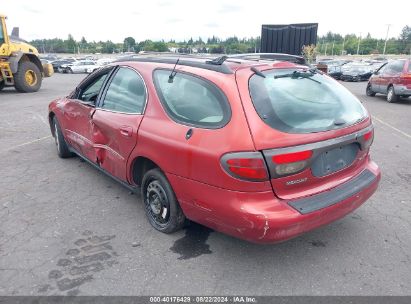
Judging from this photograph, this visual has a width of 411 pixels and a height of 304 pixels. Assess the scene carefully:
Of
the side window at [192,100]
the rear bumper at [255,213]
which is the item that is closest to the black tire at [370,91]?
the rear bumper at [255,213]

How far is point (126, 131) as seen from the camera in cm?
357

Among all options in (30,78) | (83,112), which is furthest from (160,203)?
(30,78)

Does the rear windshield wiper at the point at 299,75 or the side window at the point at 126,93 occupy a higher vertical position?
the rear windshield wiper at the point at 299,75

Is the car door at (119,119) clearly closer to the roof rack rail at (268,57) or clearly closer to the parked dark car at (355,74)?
the roof rack rail at (268,57)

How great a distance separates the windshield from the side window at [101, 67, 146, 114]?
4.00 feet

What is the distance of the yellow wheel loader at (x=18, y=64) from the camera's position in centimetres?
1445

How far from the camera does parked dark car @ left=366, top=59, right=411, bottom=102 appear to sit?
12.4 metres

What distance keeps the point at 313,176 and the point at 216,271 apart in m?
1.08

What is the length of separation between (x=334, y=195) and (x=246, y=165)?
862mm

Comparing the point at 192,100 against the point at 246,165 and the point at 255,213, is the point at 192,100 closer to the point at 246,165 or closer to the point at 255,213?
the point at 246,165

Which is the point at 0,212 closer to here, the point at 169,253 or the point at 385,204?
the point at 169,253

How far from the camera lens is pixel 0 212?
156 inches

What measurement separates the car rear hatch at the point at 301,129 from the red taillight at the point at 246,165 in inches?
2.0

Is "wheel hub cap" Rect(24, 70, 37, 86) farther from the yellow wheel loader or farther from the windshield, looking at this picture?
the windshield
